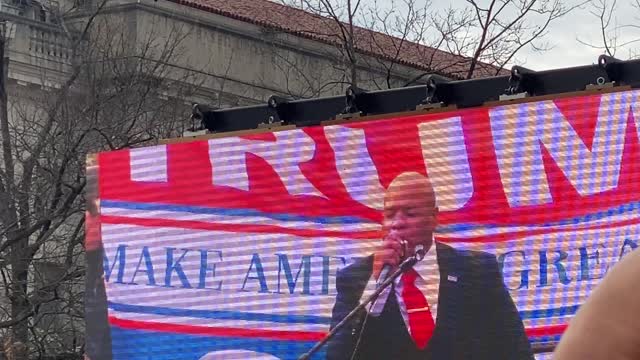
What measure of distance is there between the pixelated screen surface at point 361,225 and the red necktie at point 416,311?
15 millimetres

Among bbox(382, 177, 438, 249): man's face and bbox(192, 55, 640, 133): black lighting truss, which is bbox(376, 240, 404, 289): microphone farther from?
bbox(192, 55, 640, 133): black lighting truss

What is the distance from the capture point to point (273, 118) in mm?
6016

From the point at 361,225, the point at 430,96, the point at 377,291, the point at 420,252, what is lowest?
the point at 377,291

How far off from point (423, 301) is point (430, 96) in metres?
1.04

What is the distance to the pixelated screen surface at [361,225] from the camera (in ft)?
15.7

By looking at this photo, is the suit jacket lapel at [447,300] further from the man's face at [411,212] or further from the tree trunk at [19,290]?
the tree trunk at [19,290]

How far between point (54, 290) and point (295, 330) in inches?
300

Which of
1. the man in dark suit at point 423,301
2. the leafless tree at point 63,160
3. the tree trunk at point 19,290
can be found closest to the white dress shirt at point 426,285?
the man in dark suit at point 423,301

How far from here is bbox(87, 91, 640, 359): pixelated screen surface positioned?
4.79 meters

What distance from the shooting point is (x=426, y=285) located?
5.16 metres

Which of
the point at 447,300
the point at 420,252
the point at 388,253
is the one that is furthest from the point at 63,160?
the point at 447,300

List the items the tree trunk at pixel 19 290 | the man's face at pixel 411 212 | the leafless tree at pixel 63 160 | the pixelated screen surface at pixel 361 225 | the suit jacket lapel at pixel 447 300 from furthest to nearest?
the leafless tree at pixel 63 160
the tree trunk at pixel 19 290
the man's face at pixel 411 212
the suit jacket lapel at pixel 447 300
the pixelated screen surface at pixel 361 225

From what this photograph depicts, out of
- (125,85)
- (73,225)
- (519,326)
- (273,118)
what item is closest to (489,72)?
(125,85)

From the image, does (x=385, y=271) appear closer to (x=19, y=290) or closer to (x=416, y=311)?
(x=416, y=311)
